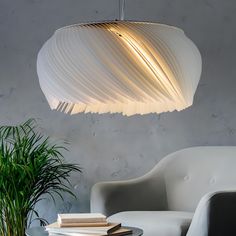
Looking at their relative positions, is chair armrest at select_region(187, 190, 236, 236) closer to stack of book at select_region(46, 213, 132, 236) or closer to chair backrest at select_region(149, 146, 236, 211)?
stack of book at select_region(46, 213, 132, 236)

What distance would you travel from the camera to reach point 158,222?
264cm

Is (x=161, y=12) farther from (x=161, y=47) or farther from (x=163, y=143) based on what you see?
(x=161, y=47)

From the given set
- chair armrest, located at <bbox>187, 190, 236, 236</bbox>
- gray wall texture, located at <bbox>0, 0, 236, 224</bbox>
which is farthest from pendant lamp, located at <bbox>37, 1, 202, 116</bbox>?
gray wall texture, located at <bbox>0, 0, 236, 224</bbox>

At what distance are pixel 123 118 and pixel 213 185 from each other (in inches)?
32.6

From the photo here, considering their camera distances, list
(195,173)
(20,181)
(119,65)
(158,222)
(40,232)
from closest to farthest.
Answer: (119,65), (40,232), (158,222), (20,181), (195,173)

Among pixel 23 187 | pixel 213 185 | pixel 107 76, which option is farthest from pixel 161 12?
pixel 107 76

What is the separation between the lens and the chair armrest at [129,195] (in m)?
3.09

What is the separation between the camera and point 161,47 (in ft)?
7.21

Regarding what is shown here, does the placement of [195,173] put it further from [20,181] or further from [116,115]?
[20,181]

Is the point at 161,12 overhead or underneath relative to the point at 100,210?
overhead

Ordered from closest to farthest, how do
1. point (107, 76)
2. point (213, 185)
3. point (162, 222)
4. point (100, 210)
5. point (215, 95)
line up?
point (107, 76) → point (162, 222) → point (100, 210) → point (213, 185) → point (215, 95)

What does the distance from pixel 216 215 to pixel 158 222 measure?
317 mm

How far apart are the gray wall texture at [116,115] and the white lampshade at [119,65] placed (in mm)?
1444

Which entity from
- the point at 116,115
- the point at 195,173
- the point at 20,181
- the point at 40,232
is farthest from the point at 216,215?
the point at 116,115
